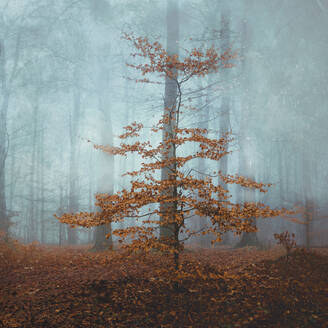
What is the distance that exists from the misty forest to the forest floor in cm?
3

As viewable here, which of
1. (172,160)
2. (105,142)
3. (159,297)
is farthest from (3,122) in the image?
(159,297)

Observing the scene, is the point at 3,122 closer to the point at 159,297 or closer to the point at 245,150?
the point at 245,150

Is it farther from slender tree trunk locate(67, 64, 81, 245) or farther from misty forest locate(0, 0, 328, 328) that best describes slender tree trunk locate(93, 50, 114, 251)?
slender tree trunk locate(67, 64, 81, 245)

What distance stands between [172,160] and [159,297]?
2.25 meters

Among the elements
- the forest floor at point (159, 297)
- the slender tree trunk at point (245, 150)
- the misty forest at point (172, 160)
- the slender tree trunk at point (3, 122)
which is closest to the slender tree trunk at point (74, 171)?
the misty forest at point (172, 160)

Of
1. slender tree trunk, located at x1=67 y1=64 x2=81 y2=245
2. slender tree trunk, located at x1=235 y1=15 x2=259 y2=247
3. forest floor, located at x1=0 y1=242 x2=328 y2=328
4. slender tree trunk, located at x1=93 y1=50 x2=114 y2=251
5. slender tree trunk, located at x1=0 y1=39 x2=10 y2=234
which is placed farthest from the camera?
slender tree trunk, located at x1=67 y1=64 x2=81 y2=245

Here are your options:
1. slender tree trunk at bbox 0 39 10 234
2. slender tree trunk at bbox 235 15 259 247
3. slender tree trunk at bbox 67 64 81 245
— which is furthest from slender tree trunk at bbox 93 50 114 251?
slender tree trunk at bbox 235 15 259 247

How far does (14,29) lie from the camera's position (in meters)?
14.2

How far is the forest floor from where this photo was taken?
12.5 ft

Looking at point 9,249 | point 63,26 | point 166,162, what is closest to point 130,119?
point 63,26

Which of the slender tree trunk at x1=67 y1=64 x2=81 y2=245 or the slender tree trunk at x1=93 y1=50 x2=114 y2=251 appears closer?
the slender tree trunk at x1=93 y1=50 x2=114 y2=251

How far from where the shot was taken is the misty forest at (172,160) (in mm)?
4273

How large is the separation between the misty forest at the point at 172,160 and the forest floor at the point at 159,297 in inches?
1.0

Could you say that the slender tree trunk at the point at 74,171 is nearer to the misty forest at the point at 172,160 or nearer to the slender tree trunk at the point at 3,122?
the misty forest at the point at 172,160
